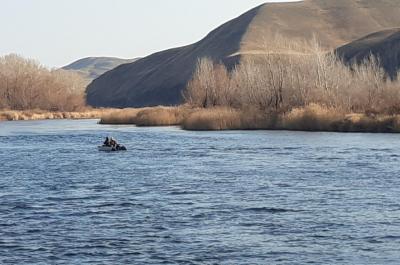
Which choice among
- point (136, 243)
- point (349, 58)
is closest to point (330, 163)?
point (136, 243)

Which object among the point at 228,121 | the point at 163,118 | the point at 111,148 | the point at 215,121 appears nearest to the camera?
the point at 111,148

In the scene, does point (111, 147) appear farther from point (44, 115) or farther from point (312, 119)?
point (44, 115)

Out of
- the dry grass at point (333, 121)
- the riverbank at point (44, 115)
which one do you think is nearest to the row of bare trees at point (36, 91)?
the riverbank at point (44, 115)

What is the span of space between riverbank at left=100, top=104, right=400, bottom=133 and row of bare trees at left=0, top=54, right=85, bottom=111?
1713 inches

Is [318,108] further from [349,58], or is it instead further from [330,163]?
[349,58]

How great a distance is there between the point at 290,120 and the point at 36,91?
65.1 metres

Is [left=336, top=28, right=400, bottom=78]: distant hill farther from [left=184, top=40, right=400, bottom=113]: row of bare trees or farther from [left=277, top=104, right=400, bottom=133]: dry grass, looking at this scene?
[left=277, top=104, right=400, bottom=133]: dry grass

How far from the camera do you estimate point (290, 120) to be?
54719 mm

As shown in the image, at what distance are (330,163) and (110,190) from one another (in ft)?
36.2

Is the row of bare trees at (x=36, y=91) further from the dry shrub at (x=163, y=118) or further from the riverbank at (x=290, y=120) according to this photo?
the riverbank at (x=290, y=120)

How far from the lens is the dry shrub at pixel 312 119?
52.7 m

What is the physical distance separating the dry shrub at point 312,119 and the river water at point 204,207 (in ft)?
45.2

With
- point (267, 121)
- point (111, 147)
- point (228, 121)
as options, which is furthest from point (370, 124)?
point (111, 147)

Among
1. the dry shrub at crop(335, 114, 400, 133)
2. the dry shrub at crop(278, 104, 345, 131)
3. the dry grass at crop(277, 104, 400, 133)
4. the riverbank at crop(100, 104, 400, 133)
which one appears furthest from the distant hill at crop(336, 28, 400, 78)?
the dry shrub at crop(335, 114, 400, 133)
